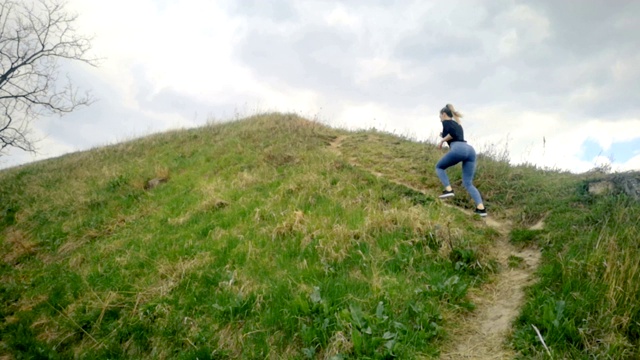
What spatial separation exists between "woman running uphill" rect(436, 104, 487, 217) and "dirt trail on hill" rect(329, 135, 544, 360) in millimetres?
1951

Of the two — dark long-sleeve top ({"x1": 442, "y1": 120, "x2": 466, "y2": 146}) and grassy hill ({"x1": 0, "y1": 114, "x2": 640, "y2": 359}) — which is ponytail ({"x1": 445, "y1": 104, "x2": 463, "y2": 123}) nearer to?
dark long-sleeve top ({"x1": 442, "y1": 120, "x2": 466, "y2": 146})

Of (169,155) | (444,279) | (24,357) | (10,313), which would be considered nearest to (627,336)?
(444,279)

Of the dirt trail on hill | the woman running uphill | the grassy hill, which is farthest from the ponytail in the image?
the dirt trail on hill

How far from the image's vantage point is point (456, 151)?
7551 millimetres

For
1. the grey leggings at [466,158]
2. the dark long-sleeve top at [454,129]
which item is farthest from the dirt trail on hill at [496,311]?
the dark long-sleeve top at [454,129]

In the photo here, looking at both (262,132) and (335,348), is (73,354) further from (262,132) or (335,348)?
(262,132)

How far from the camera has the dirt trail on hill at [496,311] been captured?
3670mm

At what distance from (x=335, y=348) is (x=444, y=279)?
180 cm

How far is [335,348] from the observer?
3.63 m

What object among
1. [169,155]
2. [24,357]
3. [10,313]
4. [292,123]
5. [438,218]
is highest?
[292,123]

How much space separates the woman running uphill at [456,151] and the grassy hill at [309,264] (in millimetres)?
450

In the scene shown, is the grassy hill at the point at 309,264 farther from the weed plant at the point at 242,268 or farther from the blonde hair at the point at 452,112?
the blonde hair at the point at 452,112

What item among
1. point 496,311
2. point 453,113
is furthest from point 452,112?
point 496,311

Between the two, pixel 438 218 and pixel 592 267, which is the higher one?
pixel 438 218
